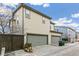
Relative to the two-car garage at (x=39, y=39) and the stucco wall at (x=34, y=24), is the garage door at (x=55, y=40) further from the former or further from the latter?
the stucco wall at (x=34, y=24)

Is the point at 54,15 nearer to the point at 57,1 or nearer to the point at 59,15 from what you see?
the point at 59,15

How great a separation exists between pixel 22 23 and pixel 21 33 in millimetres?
1017

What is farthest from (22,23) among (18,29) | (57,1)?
(57,1)

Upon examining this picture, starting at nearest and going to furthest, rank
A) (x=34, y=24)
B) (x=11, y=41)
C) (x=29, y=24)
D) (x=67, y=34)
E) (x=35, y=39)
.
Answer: (x=11, y=41) < (x=29, y=24) < (x=35, y=39) < (x=34, y=24) < (x=67, y=34)

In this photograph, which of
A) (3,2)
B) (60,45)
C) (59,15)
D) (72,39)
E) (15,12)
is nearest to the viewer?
(3,2)

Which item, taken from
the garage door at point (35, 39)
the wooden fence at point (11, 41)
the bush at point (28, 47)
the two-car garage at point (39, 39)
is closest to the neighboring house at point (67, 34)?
the two-car garage at point (39, 39)

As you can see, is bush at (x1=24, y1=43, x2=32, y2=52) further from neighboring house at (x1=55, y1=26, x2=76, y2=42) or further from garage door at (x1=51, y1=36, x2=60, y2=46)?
garage door at (x1=51, y1=36, x2=60, y2=46)

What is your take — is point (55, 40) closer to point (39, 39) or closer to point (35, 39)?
point (39, 39)

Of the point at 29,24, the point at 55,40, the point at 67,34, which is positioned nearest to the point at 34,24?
the point at 29,24

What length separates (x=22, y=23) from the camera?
58.2 ft

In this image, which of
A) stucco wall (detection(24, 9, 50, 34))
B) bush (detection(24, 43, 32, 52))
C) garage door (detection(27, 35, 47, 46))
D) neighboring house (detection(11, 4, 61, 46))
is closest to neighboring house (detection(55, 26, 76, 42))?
neighboring house (detection(11, 4, 61, 46))

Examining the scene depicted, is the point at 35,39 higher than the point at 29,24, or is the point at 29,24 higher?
the point at 29,24

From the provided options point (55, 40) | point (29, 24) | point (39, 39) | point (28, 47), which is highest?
point (29, 24)

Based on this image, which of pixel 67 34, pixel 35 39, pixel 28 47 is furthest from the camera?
pixel 67 34
